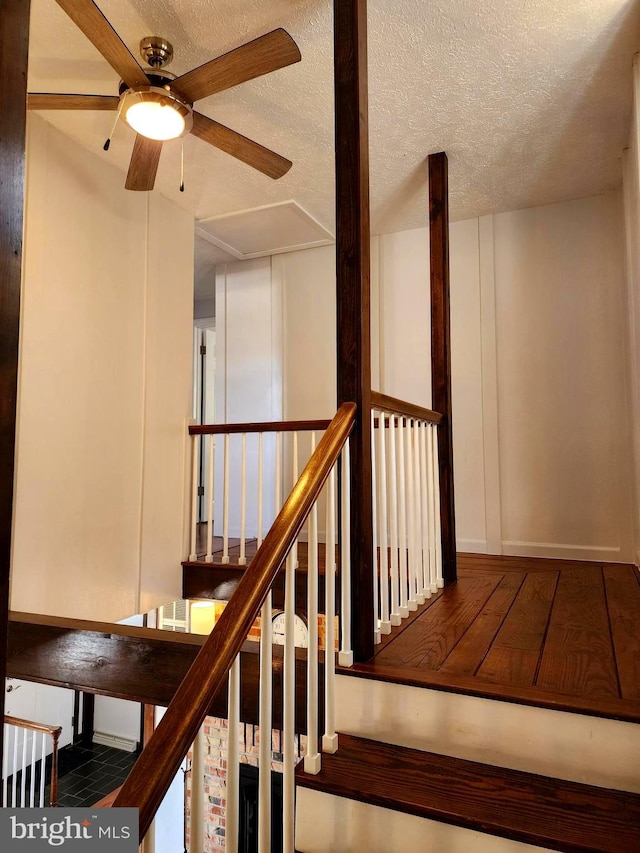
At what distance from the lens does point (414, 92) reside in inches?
106

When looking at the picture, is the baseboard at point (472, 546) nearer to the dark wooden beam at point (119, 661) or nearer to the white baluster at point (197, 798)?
the dark wooden beam at point (119, 661)

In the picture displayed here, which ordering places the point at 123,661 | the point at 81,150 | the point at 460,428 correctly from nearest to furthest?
1. the point at 123,661
2. the point at 81,150
3. the point at 460,428

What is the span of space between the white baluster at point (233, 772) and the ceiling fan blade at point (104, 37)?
1935mm

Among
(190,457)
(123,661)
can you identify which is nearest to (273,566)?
(123,661)

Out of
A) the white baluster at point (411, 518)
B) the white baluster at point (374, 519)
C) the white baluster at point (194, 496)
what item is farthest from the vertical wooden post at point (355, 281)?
the white baluster at point (194, 496)

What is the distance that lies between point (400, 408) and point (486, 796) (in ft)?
4.33

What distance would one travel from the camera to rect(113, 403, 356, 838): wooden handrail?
0.92 metres

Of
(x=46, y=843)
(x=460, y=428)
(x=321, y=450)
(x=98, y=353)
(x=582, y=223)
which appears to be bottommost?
(x=46, y=843)

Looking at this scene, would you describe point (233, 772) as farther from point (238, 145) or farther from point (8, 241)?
point (238, 145)

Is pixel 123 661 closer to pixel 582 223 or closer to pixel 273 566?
pixel 273 566

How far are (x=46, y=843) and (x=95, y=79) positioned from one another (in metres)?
2.93

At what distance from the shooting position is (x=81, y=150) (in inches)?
124

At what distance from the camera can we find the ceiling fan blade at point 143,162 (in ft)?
7.90

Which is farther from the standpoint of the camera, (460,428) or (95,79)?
(460,428)
